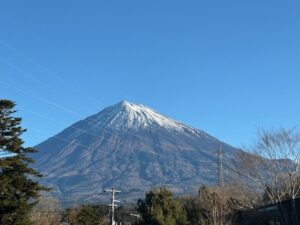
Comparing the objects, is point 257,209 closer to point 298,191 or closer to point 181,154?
point 298,191

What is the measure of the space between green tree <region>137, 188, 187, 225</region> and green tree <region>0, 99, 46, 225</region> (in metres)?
11.1

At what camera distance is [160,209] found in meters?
42.3

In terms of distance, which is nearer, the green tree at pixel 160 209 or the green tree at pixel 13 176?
the green tree at pixel 13 176

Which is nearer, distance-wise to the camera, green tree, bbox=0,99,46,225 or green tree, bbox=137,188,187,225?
green tree, bbox=0,99,46,225

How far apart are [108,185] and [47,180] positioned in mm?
28046

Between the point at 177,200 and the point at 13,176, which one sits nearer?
the point at 13,176

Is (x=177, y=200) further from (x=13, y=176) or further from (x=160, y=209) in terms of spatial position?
(x=13, y=176)

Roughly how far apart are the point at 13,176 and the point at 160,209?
44.9 ft

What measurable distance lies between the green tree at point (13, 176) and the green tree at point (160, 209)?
11.1 m

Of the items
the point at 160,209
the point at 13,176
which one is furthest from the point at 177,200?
the point at 13,176

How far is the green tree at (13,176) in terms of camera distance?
102 feet

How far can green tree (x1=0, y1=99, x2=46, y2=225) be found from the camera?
102 ft

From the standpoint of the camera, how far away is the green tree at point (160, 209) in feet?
137

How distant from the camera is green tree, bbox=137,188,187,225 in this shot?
41778 mm
